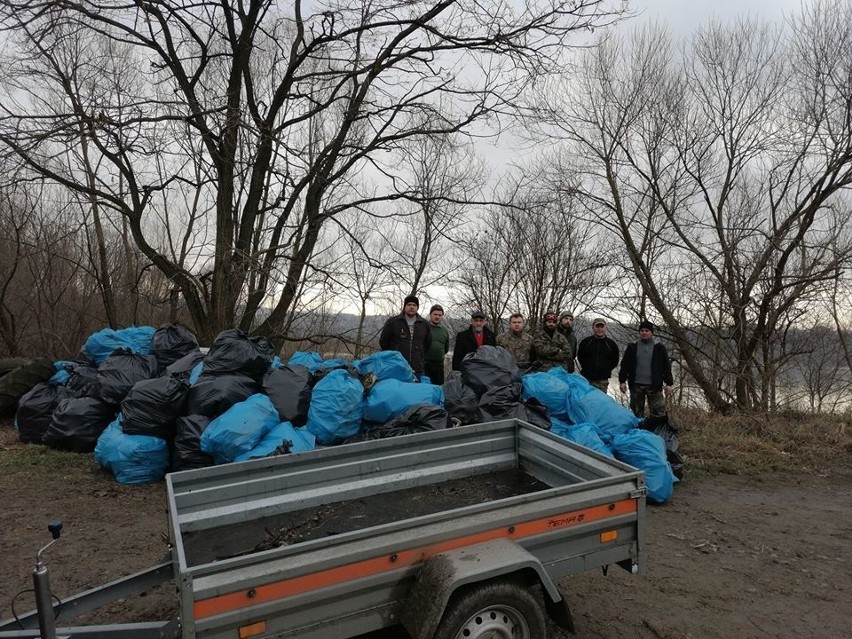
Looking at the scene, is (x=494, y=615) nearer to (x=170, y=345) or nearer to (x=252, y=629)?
(x=252, y=629)

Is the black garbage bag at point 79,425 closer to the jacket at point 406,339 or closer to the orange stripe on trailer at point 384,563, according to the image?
the jacket at point 406,339

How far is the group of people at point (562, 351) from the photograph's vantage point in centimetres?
630

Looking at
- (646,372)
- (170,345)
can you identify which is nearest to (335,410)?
(170,345)

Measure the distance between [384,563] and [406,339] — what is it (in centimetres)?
405

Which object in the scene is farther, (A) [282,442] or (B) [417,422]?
(B) [417,422]

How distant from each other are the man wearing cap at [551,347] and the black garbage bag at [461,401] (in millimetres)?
1433

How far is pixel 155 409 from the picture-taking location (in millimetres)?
4691

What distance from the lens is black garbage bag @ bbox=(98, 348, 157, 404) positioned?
5387 millimetres

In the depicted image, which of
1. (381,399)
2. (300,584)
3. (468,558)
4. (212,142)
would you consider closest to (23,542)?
(381,399)

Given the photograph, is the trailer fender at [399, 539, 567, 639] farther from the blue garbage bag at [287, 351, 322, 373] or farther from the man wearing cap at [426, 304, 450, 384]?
the man wearing cap at [426, 304, 450, 384]

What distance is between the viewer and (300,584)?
183 cm

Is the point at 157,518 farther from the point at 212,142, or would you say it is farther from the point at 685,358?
the point at 685,358

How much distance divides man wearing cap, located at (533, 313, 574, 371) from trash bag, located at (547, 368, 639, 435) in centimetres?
106

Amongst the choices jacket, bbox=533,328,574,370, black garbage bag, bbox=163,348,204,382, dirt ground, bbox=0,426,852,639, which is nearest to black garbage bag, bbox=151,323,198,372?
black garbage bag, bbox=163,348,204,382
